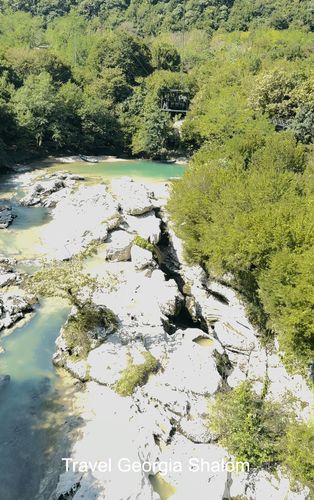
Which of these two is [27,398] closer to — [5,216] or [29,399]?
[29,399]

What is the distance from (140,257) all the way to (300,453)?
2047 cm

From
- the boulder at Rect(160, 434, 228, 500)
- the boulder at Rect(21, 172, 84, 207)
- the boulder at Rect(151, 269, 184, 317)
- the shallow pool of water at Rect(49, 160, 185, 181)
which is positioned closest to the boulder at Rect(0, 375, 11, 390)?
the boulder at Rect(160, 434, 228, 500)

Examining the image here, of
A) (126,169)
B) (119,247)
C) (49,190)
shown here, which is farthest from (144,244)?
(126,169)

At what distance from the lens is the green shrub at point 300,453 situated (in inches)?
585

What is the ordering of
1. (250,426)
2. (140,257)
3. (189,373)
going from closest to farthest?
1. (250,426)
2. (189,373)
3. (140,257)

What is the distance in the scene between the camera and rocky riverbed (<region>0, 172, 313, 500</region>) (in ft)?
54.1

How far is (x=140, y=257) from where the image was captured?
33.0 metres

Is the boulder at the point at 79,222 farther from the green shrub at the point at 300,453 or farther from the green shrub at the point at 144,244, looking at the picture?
the green shrub at the point at 300,453

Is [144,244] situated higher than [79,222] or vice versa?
[144,244]

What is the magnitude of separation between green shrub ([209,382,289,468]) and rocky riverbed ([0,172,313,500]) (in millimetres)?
672

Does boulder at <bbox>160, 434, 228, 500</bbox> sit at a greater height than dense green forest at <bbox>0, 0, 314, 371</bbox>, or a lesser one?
lesser

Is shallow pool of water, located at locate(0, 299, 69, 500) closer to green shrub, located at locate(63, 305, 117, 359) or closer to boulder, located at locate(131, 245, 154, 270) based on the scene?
green shrub, located at locate(63, 305, 117, 359)

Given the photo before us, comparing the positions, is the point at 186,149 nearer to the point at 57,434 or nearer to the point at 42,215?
the point at 42,215

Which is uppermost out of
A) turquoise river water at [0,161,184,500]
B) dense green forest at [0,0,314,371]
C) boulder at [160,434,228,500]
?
dense green forest at [0,0,314,371]
